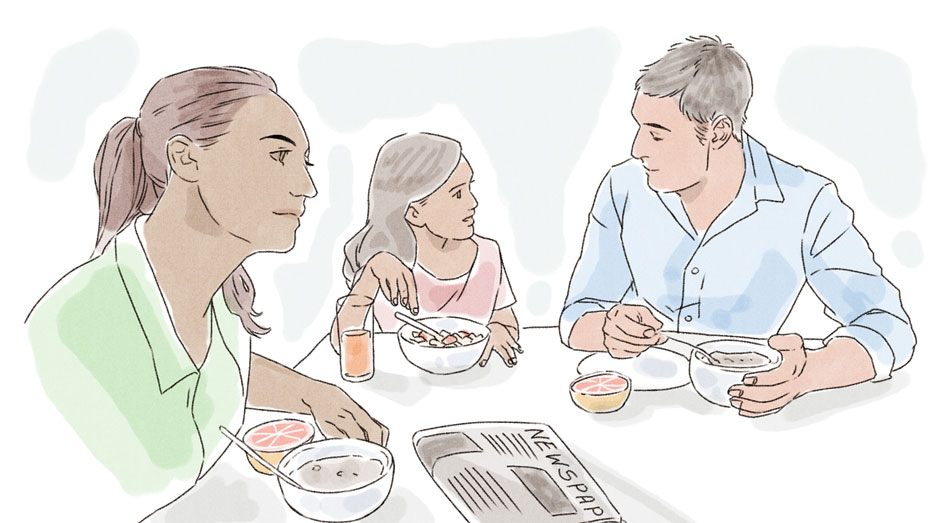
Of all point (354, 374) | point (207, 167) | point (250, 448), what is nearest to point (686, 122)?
point (354, 374)

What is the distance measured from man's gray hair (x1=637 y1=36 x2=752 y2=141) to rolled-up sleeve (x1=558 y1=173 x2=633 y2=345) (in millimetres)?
390

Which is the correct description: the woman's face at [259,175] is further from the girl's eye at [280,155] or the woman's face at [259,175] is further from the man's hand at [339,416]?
the man's hand at [339,416]

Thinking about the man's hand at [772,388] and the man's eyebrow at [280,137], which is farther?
the man's hand at [772,388]

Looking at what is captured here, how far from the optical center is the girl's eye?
5.63ft

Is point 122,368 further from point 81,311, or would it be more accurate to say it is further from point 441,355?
point 441,355

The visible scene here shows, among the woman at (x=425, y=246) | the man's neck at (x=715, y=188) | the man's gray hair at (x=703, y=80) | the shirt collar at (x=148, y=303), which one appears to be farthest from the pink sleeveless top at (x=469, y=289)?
the shirt collar at (x=148, y=303)

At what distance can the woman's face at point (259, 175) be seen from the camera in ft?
5.44

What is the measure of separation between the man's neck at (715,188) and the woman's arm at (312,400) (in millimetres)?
1243

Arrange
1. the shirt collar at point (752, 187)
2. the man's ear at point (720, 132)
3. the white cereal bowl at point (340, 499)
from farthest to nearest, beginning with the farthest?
the shirt collar at point (752, 187) < the man's ear at point (720, 132) < the white cereal bowl at point (340, 499)

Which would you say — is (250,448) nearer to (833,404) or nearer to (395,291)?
(395,291)

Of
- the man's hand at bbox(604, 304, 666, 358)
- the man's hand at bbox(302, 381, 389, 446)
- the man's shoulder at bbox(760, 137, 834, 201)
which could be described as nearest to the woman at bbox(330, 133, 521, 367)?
the man's hand at bbox(604, 304, 666, 358)

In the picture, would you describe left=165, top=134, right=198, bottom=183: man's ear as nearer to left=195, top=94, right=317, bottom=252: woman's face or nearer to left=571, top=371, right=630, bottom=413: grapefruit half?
left=195, top=94, right=317, bottom=252: woman's face

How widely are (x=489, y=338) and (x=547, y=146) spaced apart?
849 mm

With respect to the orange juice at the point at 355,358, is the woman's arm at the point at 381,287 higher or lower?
higher
